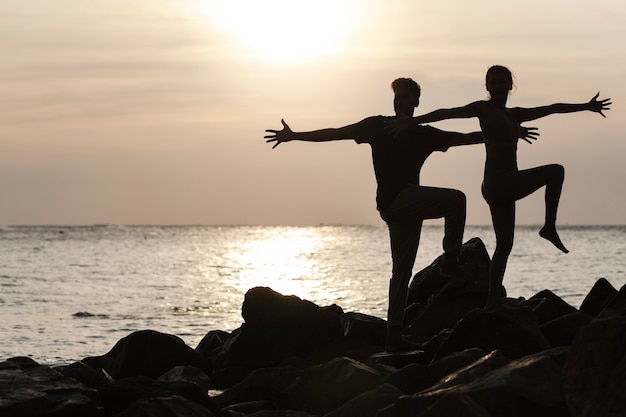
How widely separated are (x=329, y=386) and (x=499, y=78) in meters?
3.29

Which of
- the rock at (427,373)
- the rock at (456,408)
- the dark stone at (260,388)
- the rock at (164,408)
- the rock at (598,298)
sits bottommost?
the dark stone at (260,388)

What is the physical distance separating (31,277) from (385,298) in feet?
64.9

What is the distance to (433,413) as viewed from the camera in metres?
6.30

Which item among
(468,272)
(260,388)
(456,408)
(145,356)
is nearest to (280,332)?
(145,356)

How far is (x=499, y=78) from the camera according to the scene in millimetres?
9711

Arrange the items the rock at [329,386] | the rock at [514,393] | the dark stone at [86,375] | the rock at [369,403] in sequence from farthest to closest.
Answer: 1. the dark stone at [86,375]
2. the rock at [329,386]
3. the rock at [369,403]
4. the rock at [514,393]

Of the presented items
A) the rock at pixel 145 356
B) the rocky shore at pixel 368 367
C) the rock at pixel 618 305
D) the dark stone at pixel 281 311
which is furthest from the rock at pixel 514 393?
the rock at pixel 145 356

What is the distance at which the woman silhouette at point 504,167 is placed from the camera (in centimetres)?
950

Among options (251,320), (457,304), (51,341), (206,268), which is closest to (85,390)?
(251,320)

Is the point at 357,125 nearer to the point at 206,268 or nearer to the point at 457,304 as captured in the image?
the point at 457,304

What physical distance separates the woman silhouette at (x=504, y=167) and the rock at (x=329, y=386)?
1.77 m

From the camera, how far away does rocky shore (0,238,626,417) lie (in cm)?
652

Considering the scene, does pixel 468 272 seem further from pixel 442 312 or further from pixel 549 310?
pixel 549 310

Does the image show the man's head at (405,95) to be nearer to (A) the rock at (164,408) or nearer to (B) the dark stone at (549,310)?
(B) the dark stone at (549,310)
